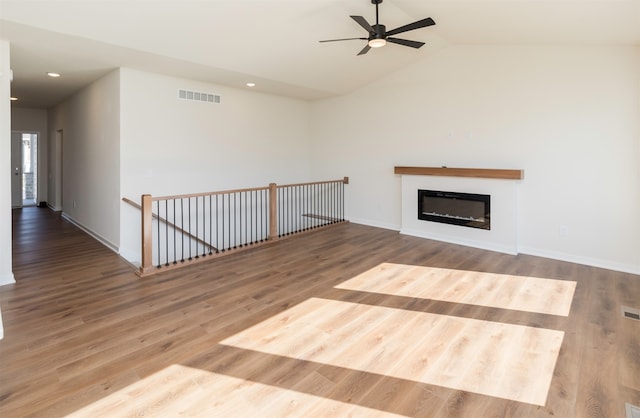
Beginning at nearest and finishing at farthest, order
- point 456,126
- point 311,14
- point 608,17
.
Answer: point 608,17 < point 311,14 < point 456,126

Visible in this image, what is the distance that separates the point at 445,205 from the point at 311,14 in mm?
3714

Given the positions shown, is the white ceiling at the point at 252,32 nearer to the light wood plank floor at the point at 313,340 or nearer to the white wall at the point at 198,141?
the white wall at the point at 198,141

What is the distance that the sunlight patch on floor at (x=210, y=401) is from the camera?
6.50 ft

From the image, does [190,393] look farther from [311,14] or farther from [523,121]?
[523,121]

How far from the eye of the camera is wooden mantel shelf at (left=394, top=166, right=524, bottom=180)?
16.9 ft

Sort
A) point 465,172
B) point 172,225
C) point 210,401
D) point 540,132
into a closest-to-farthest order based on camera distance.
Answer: point 210,401
point 540,132
point 465,172
point 172,225

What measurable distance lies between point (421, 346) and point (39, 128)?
11.4 m

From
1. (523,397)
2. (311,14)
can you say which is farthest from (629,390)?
(311,14)

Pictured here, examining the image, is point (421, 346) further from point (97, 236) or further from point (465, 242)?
point (97, 236)

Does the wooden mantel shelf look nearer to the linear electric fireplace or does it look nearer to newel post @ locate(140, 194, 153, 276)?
the linear electric fireplace

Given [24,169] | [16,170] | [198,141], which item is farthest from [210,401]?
[24,169]

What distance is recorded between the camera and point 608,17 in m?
3.61

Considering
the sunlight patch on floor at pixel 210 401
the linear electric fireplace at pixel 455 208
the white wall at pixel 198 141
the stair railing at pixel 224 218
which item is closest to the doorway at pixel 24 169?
the white wall at pixel 198 141

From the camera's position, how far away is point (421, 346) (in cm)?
271
